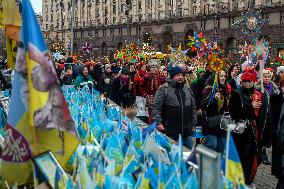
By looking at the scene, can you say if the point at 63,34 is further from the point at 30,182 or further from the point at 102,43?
the point at 30,182

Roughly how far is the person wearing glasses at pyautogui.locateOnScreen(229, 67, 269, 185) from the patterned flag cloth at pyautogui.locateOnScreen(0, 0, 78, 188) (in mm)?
3769

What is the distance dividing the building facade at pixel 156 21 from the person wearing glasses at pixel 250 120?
77.3ft

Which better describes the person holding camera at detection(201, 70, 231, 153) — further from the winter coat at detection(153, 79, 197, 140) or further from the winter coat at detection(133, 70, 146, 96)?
the winter coat at detection(133, 70, 146, 96)

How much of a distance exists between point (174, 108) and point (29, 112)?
13.1 feet

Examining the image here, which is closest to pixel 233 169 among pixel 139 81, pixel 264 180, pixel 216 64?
pixel 264 180

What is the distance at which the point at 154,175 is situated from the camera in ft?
10.6

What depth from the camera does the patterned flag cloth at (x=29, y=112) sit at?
369 cm

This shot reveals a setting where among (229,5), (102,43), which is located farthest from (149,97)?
(102,43)

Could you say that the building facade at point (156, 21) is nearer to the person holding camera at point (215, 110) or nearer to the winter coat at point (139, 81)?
the winter coat at point (139, 81)

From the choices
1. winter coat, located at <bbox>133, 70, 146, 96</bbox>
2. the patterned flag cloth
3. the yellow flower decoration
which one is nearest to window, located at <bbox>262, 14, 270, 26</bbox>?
winter coat, located at <bbox>133, 70, 146, 96</bbox>

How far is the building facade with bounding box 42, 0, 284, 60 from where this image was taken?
164 feet

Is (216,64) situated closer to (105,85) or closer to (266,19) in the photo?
(105,85)

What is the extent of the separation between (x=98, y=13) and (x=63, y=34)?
13.0 meters

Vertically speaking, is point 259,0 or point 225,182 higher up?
point 259,0
